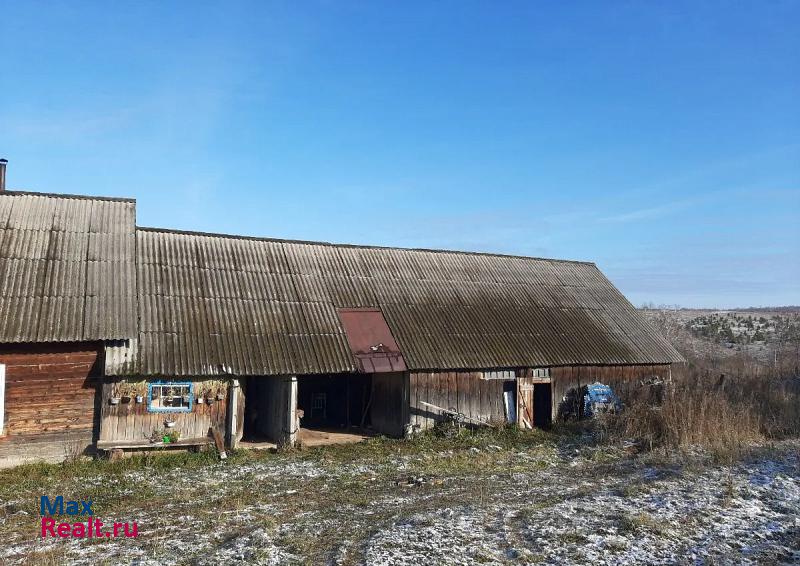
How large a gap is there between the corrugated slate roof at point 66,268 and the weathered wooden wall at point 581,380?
506 inches

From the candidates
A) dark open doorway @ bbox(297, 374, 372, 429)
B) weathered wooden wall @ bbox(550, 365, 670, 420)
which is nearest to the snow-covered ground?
dark open doorway @ bbox(297, 374, 372, 429)

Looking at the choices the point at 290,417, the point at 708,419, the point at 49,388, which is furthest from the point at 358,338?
the point at 708,419

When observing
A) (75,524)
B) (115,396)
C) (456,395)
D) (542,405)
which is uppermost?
(115,396)

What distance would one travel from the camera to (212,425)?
1503 cm

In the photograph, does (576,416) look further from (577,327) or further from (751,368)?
(751,368)

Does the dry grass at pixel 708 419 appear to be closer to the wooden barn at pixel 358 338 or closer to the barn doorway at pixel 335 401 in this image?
the wooden barn at pixel 358 338

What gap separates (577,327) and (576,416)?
11.9 feet

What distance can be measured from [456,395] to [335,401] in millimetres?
4339

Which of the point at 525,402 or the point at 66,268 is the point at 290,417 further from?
the point at 525,402

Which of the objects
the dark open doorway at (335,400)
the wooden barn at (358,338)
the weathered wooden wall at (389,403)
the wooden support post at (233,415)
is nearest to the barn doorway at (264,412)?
the wooden barn at (358,338)

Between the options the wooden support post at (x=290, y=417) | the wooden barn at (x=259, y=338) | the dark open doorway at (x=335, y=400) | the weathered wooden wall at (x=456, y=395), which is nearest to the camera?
the wooden barn at (x=259, y=338)

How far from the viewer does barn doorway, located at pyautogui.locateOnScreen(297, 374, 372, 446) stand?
63.0 ft

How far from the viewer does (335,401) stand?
778 inches

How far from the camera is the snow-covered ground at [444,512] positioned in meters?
8.20
